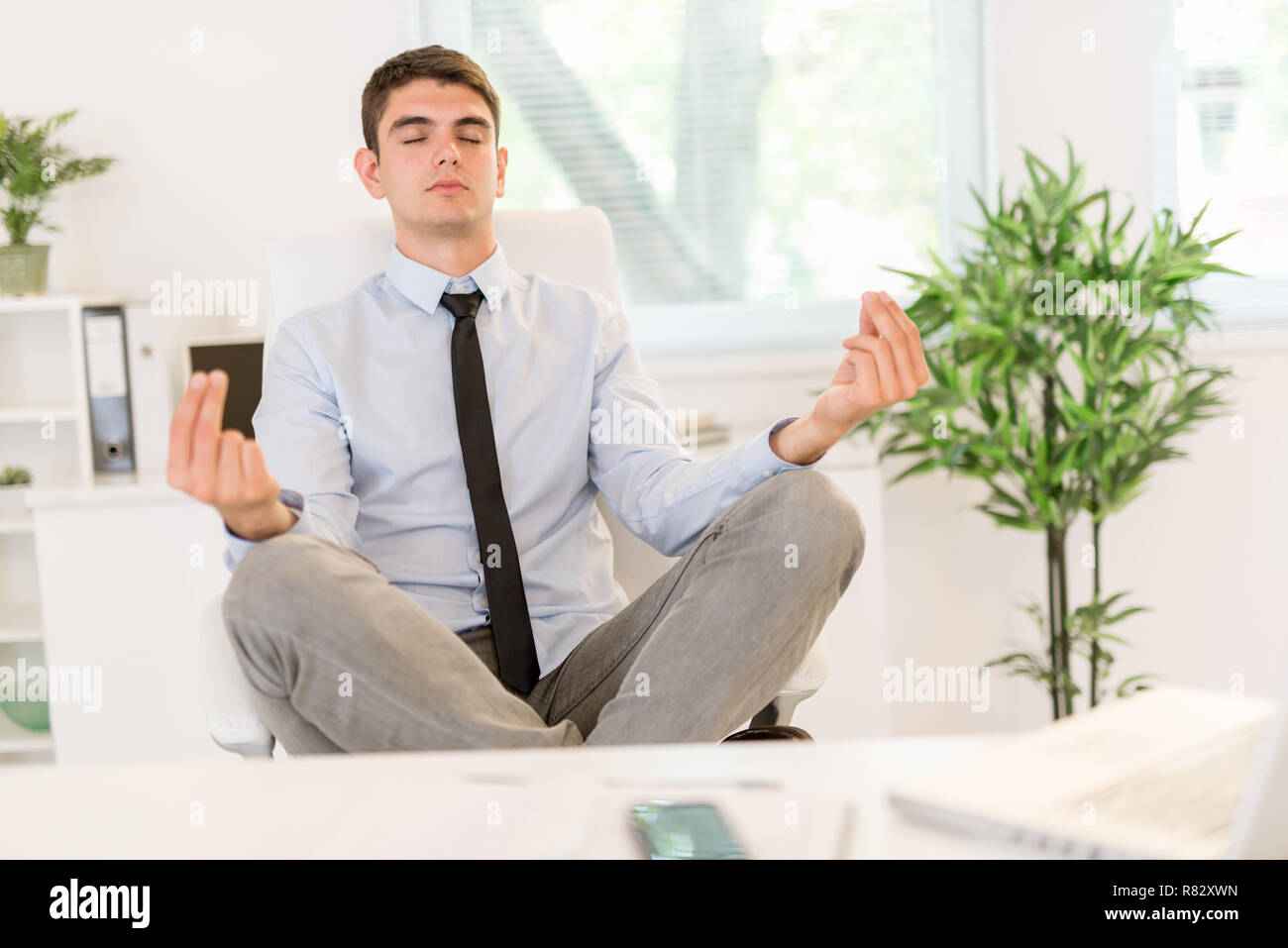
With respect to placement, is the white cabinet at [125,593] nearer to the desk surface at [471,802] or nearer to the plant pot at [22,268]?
the plant pot at [22,268]

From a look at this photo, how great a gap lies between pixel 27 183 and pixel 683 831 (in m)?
2.17

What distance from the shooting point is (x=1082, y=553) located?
246cm

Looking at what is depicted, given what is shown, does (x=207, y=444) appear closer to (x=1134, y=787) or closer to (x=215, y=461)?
(x=215, y=461)

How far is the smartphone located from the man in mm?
398

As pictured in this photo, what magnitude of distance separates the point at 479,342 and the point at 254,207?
1.11 meters

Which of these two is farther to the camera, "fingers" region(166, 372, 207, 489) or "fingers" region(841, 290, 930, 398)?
"fingers" region(841, 290, 930, 398)

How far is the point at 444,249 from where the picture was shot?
5.35ft

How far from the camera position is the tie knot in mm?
1596

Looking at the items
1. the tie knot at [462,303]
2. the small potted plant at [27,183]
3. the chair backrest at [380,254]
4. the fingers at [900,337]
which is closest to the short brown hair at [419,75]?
the chair backrest at [380,254]

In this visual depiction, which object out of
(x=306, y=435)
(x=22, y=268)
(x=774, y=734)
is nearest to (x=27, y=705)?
(x=22, y=268)

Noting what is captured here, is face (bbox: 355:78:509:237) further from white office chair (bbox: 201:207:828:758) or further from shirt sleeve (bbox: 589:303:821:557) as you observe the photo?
shirt sleeve (bbox: 589:303:821:557)

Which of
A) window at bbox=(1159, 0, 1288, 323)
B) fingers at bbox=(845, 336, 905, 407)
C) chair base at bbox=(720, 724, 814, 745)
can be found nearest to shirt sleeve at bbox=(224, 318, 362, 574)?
chair base at bbox=(720, 724, 814, 745)
